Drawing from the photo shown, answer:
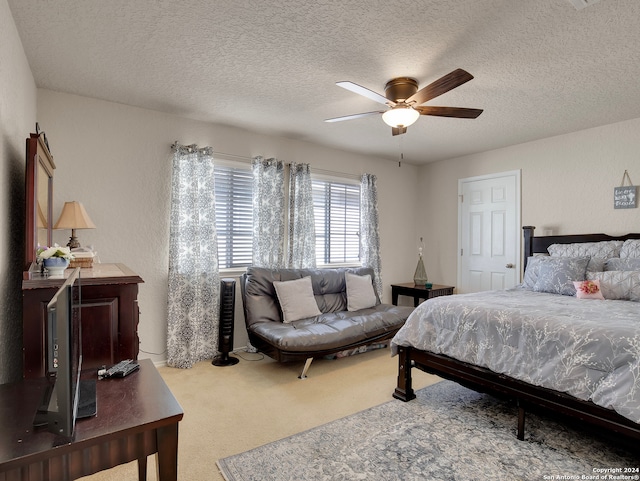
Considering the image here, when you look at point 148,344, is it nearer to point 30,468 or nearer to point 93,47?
point 93,47

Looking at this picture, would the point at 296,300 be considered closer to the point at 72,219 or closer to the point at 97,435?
the point at 72,219

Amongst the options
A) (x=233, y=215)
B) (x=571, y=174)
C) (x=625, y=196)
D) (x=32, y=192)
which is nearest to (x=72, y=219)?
(x=32, y=192)

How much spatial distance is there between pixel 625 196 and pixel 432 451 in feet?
11.2

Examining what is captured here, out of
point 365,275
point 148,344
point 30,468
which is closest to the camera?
point 30,468

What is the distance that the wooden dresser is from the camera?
1688 mm

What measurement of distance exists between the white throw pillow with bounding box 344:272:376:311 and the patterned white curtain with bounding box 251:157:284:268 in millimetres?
915

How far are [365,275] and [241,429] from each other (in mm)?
2654

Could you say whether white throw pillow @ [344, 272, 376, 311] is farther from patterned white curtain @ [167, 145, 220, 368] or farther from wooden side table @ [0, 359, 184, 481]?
wooden side table @ [0, 359, 184, 481]

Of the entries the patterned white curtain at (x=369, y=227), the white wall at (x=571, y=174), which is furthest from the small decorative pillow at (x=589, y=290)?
the patterned white curtain at (x=369, y=227)

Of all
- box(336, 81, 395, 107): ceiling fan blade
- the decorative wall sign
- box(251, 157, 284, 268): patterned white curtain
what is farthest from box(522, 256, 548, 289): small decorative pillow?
box(251, 157, 284, 268): patterned white curtain

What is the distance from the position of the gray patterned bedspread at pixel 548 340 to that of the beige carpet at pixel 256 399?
579mm

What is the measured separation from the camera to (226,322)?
3.56 meters

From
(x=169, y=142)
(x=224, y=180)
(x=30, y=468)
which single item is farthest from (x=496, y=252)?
(x=30, y=468)

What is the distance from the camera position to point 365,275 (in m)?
4.61
